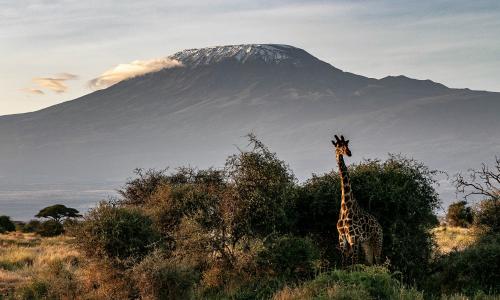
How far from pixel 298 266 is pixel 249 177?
296cm

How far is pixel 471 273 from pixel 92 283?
9.82 metres

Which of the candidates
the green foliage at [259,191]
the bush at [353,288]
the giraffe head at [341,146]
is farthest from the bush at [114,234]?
the giraffe head at [341,146]

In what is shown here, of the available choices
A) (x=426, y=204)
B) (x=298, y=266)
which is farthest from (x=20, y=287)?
(x=426, y=204)

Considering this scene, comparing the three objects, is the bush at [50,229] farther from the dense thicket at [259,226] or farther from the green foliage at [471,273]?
the green foliage at [471,273]

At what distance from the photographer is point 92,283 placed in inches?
707

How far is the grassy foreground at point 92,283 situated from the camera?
14273 mm

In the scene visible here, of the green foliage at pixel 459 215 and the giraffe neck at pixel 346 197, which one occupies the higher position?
the giraffe neck at pixel 346 197

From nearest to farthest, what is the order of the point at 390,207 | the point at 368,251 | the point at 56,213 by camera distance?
the point at 368,251 → the point at 390,207 → the point at 56,213

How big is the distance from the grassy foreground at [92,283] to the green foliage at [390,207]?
5.57ft

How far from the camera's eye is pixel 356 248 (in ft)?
56.9

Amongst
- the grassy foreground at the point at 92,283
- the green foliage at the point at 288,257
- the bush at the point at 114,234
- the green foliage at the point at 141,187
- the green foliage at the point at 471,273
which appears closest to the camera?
the grassy foreground at the point at 92,283

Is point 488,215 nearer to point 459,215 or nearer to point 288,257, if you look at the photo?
point 288,257

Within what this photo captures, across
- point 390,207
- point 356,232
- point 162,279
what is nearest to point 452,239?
point 390,207

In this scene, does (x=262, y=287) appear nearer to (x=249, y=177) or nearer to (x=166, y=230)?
(x=249, y=177)
